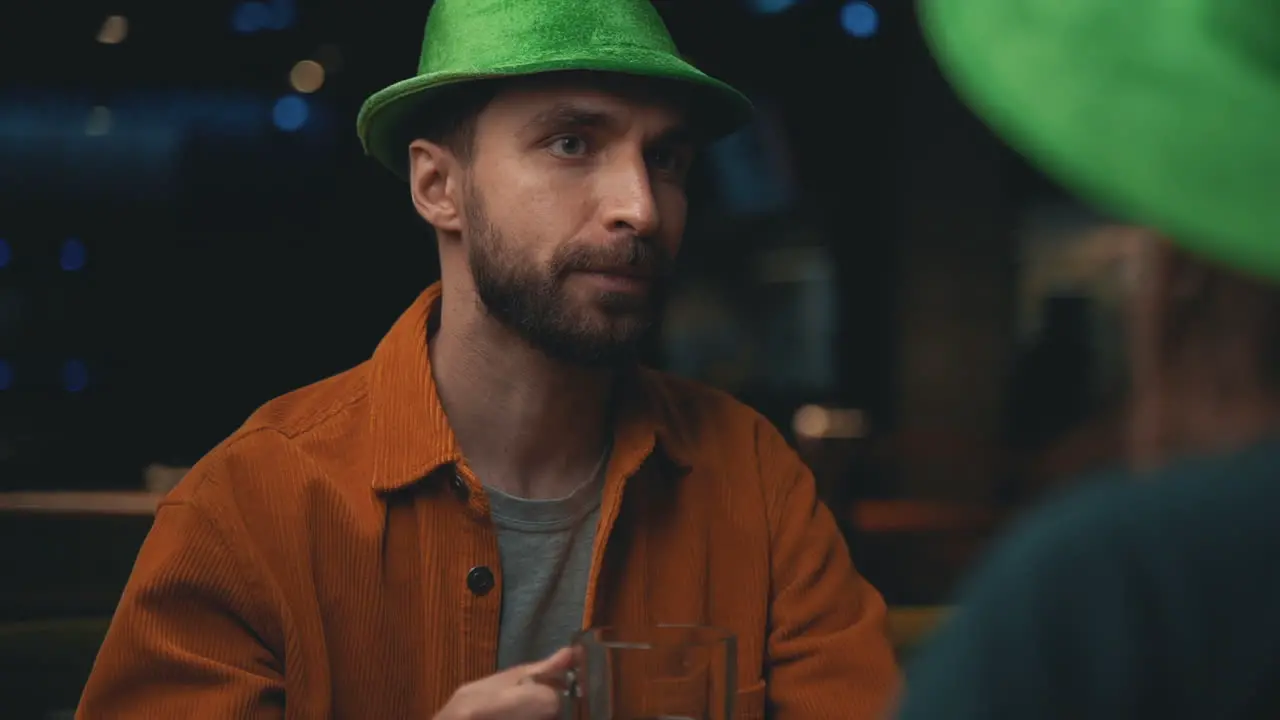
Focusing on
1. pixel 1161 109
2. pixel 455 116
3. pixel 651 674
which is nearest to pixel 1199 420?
pixel 1161 109

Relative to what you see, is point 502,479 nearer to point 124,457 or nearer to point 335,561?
point 335,561

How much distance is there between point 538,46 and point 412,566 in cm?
66

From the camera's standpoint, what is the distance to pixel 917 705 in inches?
26.4

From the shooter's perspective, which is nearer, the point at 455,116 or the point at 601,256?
the point at 601,256

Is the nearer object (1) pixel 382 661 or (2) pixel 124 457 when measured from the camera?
(1) pixel 382 661

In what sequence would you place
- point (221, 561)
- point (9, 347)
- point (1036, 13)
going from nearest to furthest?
point (1036, 13) → point (221, 561) → point (9, 347)

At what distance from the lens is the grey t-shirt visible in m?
1.88

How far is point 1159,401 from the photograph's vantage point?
2.47 ft

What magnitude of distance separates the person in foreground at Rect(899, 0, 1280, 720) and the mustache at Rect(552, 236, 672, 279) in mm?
1097

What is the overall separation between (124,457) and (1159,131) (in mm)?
2665

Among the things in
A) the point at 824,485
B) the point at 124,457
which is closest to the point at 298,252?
the point at 124,457

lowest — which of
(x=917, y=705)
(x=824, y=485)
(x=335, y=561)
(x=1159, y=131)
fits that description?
(x=824, y=485)

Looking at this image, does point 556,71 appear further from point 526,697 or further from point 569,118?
point 526,697

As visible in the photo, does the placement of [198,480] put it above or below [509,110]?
below
